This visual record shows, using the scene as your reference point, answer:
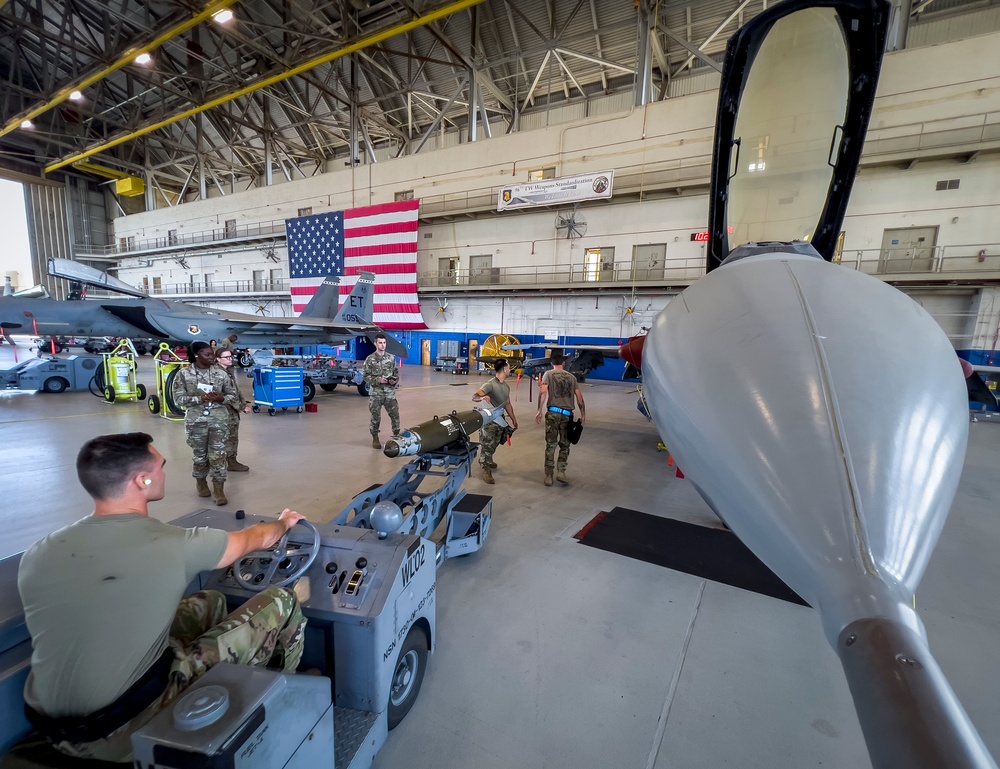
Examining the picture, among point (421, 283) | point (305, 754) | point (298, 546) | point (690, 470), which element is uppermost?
point (421, 283)

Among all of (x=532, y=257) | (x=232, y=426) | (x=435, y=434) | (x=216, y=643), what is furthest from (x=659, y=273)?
(x=216, y=643)

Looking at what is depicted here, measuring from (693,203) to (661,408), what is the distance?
15577 mm

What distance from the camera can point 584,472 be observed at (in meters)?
5.39

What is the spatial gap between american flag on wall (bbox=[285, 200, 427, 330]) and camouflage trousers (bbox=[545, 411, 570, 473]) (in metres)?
15.5

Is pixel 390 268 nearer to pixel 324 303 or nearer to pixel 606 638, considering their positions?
pixel 324 303

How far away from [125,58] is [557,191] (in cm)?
1661

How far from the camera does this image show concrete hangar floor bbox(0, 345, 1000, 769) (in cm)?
180

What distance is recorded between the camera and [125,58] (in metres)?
15.1

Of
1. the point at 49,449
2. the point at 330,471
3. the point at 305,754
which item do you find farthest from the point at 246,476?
the point at 305,754

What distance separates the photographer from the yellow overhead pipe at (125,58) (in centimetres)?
1227

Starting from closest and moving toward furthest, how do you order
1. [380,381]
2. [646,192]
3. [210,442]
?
[210,442], [380,381], [646,192]

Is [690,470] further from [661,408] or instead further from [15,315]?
[15,315]

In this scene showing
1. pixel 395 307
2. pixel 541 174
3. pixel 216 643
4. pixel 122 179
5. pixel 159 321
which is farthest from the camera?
pixel 122 179

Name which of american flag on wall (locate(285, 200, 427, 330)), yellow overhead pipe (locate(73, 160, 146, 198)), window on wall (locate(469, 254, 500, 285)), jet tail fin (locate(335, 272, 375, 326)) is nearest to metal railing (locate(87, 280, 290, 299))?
american flag on wall (locate(285, 200, 427, 330))
